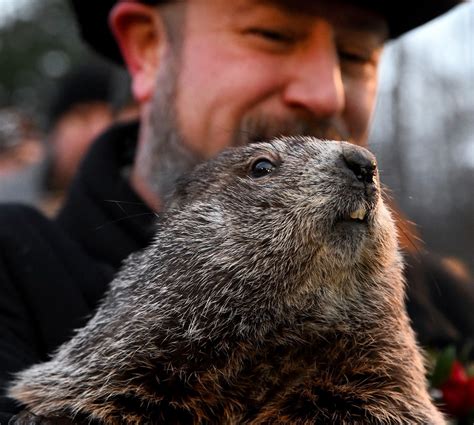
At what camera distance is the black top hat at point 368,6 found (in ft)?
13.7

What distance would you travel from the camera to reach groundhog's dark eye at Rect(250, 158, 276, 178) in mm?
2842

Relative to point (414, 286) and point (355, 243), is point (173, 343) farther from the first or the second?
point (414, 286)

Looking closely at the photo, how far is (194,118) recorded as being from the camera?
13.6 feet

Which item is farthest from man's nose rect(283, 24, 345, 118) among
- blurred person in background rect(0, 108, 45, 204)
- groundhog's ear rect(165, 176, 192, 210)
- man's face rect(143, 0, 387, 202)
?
blurred person in background rect(0, 108, 45, 204)

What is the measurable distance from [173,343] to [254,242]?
456 millimetres

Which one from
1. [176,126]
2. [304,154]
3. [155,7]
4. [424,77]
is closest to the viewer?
[304,154]

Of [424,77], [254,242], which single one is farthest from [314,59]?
[424,77]

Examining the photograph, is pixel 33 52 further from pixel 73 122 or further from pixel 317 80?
pixel 317 80

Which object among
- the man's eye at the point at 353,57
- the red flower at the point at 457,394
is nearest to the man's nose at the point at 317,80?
the man's eye at the point at 353,57

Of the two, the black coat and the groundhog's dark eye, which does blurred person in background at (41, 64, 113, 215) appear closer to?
the black coat

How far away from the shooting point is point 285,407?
259 cm

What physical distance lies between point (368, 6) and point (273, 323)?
2.17 m

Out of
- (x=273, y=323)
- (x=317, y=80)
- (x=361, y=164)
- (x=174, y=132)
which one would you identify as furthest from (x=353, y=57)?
(x=273, y=323)

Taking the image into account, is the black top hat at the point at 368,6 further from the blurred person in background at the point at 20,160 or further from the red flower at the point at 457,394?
the blurred person in background at the point at 20,160
